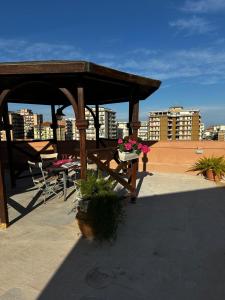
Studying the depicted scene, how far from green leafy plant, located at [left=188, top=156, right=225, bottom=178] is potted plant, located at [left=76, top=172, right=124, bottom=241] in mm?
4838

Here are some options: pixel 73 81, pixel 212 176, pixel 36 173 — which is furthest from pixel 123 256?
pixel 36 173

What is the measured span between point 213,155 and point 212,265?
575cm

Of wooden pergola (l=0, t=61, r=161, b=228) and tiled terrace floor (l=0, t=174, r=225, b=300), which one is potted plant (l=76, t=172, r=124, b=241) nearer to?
tiled terrace floor (l=0, t=174, r=225, b=300)

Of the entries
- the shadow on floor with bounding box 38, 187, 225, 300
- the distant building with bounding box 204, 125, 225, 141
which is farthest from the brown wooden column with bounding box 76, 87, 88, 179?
the distant building with bounding box 204, 125, 225, 141

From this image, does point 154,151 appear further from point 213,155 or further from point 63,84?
point 63,84

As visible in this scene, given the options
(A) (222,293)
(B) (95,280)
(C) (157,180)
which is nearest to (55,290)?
(B) (95,280)

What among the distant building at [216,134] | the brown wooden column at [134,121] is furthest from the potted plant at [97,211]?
the distant building at [216,134]

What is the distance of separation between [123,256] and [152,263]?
43 centimetres

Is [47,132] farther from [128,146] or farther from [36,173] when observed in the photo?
[128,146]

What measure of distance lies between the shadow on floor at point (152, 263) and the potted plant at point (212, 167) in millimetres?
2833

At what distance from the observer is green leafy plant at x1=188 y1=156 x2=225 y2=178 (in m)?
7.36

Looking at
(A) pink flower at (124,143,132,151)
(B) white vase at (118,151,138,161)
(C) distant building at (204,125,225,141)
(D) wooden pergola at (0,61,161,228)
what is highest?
(D) wooden pergola at (0,61,161,228)

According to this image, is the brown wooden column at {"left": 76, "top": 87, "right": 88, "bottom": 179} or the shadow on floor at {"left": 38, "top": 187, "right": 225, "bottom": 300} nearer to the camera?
the shadow on floor at {"left": 38, "top": 187, "right": 225, "bottom": 300}

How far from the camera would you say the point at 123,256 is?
10.7 ft
